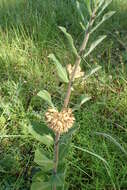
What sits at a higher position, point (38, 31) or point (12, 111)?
point (38, 31)

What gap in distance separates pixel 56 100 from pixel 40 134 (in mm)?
880

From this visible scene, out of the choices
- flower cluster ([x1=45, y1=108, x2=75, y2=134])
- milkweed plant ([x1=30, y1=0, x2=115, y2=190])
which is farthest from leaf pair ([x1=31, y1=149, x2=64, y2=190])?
flower cluster ([x1=45, y1=108, x2=75, y2=134])

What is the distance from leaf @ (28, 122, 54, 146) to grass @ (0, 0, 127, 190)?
0.85 ft

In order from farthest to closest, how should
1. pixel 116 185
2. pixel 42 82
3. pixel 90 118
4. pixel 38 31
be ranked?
pixel 38 31
pixel 42 82
pixel 90 118
pixel 116 185

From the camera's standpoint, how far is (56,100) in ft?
6.69

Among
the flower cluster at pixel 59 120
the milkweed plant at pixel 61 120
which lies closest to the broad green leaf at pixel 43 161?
the milkweed plant at pixel 61 120

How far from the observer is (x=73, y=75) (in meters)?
1.00

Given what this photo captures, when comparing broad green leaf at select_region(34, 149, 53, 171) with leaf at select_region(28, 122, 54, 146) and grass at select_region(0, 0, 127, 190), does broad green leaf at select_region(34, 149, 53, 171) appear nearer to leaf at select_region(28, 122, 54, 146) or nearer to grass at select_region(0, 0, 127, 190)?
leaf at select_region(28, 122, 54, 146)

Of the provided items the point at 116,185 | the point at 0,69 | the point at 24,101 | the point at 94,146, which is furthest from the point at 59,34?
the point at 116,185

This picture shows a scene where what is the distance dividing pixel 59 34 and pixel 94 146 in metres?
1.32

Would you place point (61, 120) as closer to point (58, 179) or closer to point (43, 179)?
point (58, 179)

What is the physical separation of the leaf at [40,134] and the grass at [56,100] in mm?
258

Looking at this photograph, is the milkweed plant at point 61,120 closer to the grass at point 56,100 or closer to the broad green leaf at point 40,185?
the broad green leaf at point 40,185

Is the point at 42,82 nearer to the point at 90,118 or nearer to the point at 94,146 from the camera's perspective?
the point at 90,118
